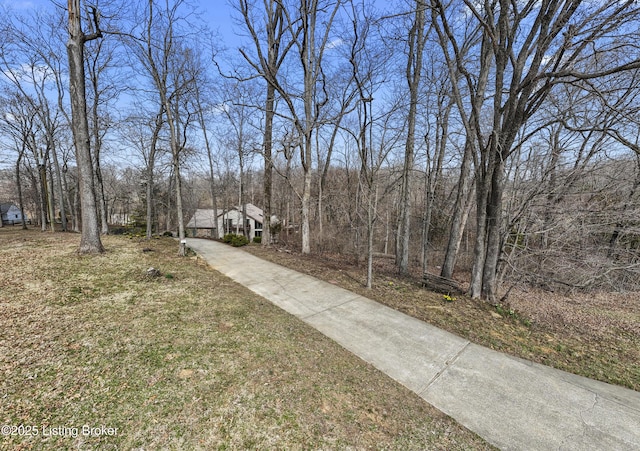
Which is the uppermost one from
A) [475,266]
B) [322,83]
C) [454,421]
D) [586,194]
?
[322,83]

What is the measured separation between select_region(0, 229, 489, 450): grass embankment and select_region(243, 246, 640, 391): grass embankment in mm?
2082

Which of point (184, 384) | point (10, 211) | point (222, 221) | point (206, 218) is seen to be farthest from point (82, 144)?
point (10, 211)

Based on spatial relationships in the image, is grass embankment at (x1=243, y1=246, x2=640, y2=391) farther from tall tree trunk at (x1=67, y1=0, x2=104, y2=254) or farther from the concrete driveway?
tall tree trunk at (x1=67, y1=0, x2=104, y2=254)

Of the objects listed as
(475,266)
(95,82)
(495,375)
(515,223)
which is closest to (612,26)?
(515,223)

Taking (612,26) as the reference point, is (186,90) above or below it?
above

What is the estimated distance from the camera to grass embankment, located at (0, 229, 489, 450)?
77.2 inches

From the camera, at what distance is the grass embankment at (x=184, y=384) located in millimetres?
1961

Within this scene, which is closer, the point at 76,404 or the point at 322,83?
the point at 76,404

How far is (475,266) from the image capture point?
5.29 m

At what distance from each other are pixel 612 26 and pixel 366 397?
692cm

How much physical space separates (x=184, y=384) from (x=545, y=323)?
5936mm

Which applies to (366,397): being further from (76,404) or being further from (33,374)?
(33,374)

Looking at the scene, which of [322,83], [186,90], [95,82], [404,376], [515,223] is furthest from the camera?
[95,82]

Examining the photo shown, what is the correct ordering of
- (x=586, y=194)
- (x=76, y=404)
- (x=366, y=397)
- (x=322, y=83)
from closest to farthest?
(x=76, y=404)
(x=366, y=397)
(x=586, y=194)
(x=322, y=83)
